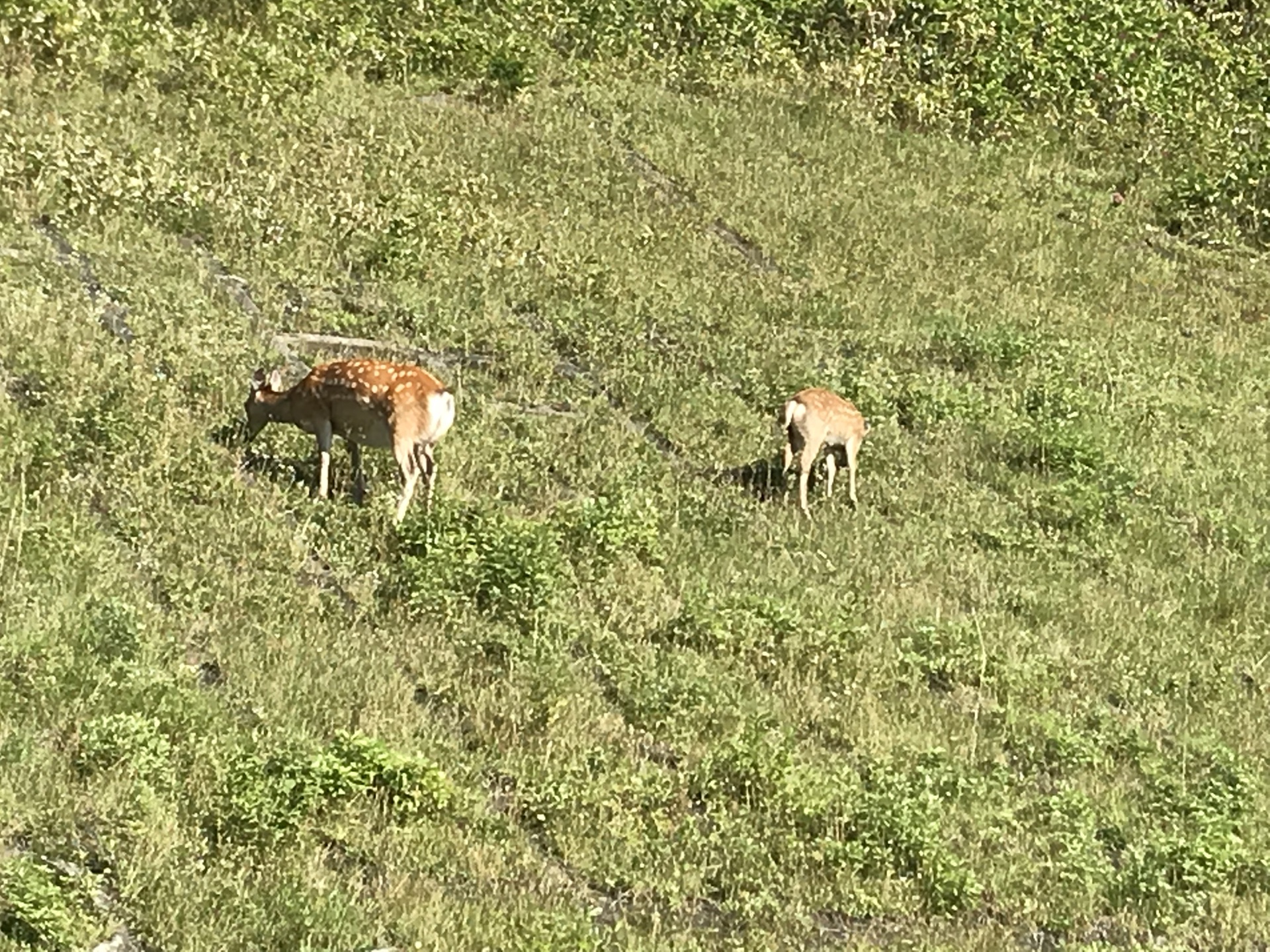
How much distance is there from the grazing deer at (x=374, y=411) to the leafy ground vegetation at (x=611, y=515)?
0.33 m

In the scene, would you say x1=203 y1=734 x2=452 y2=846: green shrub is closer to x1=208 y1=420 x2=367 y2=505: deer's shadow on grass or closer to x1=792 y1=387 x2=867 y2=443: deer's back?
x1=208 y1=420 x2=367 y2=505: deer's shadow on grass

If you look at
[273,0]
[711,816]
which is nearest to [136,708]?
[711,816]

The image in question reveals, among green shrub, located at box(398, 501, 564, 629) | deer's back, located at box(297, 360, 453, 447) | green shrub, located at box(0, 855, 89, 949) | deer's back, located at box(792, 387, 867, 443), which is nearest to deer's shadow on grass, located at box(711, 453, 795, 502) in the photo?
deer's back, located at box(792, 387, 867, 443)

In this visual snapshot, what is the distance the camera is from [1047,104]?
30.3 metres

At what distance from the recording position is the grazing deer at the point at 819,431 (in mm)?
15938

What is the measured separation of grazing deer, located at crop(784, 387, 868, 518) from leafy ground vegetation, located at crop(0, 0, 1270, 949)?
0.40 m

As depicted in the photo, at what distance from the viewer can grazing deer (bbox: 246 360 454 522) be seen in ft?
Answer: 46.7

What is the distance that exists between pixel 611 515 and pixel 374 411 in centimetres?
208

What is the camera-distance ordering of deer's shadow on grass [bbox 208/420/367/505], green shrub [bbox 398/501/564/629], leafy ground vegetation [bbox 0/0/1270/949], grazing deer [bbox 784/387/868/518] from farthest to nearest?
1. grazing deer [bbox 784/387/868/518]
2. deer's shadow on grass [bbox 208/420/367/505]
3. green shrub [bbox 398/501/564/629]
4. leafy ground vegetation [bbox 0/0/1270/949]

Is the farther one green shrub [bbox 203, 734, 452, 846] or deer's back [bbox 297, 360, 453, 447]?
deer's back [bbox 297, 360, 453, 447]

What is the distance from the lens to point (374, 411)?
14.3 metres

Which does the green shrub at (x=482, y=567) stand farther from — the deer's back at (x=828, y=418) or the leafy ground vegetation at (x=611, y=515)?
the deer's back at (x=828, y=418)

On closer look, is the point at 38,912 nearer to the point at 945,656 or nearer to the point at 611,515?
the point at 611,515

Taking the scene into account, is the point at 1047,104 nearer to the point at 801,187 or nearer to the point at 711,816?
the point at 801,187
